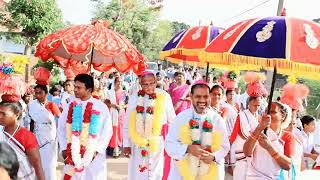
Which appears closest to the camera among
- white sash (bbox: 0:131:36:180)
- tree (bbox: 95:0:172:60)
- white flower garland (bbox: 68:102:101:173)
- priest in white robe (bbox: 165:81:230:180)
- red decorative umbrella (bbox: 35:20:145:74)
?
white sash (bbox: 0:131:36:180)

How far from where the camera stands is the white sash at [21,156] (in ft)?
13.9

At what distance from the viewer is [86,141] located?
234 inches

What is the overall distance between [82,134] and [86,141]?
0.34 ft

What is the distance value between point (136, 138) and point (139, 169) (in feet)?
1.48

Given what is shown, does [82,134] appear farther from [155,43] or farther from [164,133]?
[155,43]

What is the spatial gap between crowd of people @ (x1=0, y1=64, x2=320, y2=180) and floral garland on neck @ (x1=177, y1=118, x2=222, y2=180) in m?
Answer: 0.01

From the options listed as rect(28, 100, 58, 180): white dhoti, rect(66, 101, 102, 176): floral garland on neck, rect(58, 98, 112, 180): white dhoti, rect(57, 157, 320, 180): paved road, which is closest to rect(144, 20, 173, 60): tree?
rect(57, 157, 320, 180): paved road

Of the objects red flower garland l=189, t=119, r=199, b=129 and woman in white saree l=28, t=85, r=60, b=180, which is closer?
red flower garland l=189, t=119, r=199, b=129

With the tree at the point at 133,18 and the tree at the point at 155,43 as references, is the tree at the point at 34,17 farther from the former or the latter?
the tree at the point at 155,43

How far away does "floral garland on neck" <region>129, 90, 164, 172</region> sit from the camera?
6.84 m

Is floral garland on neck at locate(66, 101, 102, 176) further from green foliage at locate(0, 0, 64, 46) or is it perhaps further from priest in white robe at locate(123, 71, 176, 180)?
green foliage at locate(0, 0, 64, 46)

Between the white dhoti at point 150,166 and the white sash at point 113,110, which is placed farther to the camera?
the white sash at point 113,110

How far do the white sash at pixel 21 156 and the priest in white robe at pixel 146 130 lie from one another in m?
2.63

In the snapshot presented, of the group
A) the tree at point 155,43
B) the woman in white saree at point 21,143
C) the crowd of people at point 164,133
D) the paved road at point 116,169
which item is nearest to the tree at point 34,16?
the paved road at point 116,169
